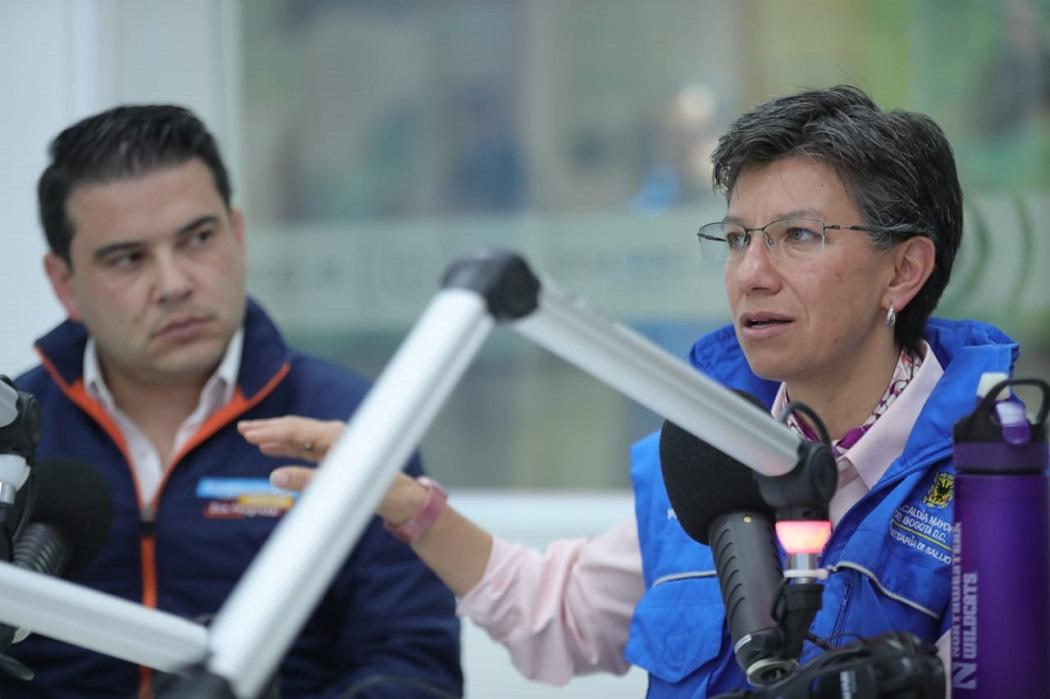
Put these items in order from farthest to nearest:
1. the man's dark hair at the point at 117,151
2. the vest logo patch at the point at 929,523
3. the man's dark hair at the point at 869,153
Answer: the man's dark hair at the point at 117,151
the man's dark hair at the point at 869,153
the vest logo patch at the point at 929,523

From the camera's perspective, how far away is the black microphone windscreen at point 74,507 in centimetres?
142

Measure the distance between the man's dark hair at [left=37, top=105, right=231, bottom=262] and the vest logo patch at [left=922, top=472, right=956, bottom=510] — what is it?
1.17 metres

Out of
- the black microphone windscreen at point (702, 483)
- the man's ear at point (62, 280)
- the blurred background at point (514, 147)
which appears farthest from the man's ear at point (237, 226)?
the black microphone windscreen at point (702, 483)

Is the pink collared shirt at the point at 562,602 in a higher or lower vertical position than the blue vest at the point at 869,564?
lower

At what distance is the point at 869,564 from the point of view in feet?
4.59

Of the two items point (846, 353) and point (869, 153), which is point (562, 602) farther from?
point (869, 153)

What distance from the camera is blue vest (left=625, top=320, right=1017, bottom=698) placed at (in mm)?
1380

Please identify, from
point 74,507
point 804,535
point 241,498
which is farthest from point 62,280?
point 804,535

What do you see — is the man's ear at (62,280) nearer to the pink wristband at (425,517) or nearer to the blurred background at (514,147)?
the pink wristband at (425,517)

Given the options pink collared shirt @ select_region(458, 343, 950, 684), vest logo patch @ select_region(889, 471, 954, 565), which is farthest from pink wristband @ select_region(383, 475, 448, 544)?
vest logo patch @ select_region(889, 471, 954, 565)

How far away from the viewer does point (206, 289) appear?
2.00 meters

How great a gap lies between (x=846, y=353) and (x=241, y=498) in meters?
0.88

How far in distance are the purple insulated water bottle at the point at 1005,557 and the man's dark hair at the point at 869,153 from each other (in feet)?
1.28

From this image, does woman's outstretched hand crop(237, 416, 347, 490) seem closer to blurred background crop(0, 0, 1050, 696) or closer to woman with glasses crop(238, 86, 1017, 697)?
woman with glasses crop(238, 86, 1017, 697)
